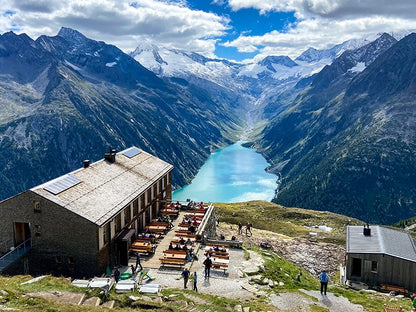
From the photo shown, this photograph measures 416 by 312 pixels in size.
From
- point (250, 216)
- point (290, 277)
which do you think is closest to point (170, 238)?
Result: point (290, 277)

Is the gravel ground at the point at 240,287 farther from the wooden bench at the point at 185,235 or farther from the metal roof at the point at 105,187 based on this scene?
the metal roof at the point at 105,187

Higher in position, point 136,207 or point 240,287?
point 136,207

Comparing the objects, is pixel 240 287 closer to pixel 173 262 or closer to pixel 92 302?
pixel 173 262

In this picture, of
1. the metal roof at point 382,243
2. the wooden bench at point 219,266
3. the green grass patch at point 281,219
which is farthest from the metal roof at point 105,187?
the green grass patch at point 281,219

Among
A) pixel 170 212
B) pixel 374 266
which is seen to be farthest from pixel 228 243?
pixel 374 266

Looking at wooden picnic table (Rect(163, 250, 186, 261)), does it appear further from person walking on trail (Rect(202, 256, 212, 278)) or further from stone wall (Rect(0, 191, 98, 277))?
stone wall (Rect(0, 191, 98, 277))

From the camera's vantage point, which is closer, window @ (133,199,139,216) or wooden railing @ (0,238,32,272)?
wooden railing @ (0,238,32,272)

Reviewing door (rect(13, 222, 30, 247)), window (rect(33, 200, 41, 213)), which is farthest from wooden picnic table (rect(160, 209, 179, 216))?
window (rect(33, 200, 41, 213))
